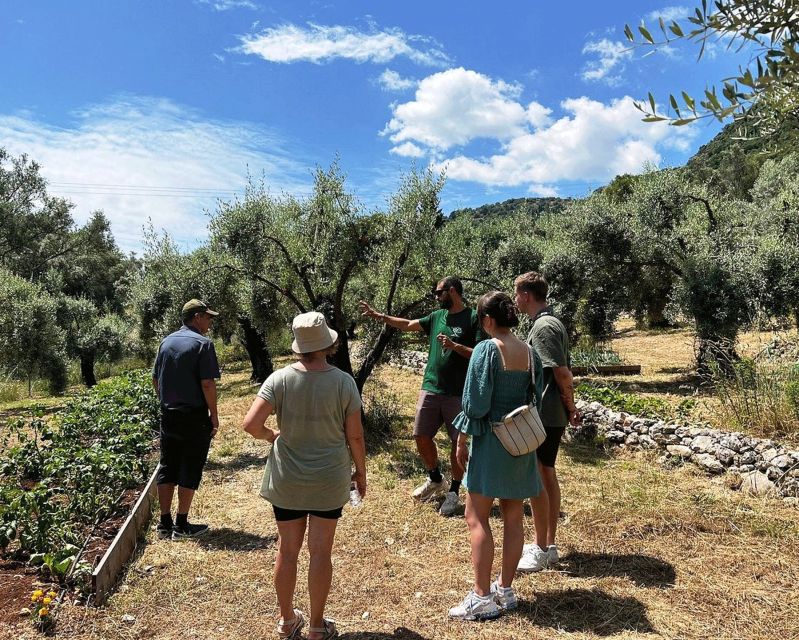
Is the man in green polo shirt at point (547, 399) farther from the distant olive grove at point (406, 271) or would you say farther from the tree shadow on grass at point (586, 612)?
the distant olive grove at point (406, 271)

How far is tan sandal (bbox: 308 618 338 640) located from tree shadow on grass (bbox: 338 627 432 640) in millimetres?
78

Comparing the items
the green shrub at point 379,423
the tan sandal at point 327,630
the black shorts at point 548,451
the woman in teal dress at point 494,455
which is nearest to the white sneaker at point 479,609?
the woman in teal dress at point 494,455

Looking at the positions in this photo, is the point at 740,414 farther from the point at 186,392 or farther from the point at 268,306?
the point at 268,306

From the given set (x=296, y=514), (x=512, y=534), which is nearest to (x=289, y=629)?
(x=296, y=514)

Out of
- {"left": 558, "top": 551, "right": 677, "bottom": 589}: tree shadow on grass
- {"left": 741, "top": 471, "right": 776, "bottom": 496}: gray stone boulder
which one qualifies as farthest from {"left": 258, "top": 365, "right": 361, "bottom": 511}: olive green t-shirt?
{"left": 741, "top": 471, "right": 776, "bottom": 496}: gray stone boulder

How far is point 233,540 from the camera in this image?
4.90m

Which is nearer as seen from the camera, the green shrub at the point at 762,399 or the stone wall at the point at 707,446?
the stone wall at the point at 707,446

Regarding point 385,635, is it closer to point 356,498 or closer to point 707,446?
point 356,498

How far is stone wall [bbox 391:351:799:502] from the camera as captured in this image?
548cm

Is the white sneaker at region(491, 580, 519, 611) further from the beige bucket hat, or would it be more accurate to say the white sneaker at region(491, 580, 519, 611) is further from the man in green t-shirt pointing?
the beige bucket hat

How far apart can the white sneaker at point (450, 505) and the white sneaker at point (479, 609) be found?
1.88m

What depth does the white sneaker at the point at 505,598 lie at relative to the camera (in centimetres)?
345

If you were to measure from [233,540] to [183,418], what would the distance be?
1.22 m

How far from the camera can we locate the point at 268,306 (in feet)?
42.3
